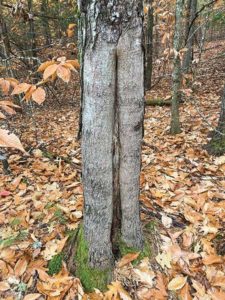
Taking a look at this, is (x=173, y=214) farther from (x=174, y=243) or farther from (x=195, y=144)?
(x=195, y=144)

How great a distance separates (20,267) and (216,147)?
258cm

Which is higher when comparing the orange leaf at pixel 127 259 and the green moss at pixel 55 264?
the orange leaf at pixel 127 259

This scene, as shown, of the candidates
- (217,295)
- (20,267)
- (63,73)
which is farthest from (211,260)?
(63,73)

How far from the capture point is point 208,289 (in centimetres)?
195

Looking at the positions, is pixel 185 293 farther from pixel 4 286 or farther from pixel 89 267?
pixel 4 286

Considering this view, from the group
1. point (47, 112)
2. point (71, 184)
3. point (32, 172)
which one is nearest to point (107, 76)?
point (71, 184)

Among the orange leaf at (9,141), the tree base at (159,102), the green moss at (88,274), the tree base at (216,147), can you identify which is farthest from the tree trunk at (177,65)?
the orange leaf at (9,141)

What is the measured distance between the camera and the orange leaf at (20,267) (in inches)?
82.9

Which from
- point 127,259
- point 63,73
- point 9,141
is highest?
point 63,73

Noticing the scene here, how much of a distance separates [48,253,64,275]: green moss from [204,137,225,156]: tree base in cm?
224

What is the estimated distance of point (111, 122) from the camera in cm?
158

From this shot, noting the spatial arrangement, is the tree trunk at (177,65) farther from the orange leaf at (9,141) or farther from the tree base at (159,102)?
the orange leaf at (9,141)

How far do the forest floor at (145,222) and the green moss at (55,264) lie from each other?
0.03m

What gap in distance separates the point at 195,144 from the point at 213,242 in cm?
186
